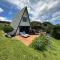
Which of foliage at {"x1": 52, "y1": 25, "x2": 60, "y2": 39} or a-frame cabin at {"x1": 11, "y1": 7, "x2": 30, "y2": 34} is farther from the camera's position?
a-frame cabin at {"x1": 11, "y1": 7, "x2": 30, "y2": 34}

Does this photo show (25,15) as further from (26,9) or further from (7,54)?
(7,54)

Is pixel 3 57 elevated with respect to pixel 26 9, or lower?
lower

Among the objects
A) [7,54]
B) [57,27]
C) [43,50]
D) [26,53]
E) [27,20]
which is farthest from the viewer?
[27,20]

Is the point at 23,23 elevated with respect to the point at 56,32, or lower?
elevated

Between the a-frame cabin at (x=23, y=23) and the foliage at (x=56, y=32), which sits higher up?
the a-frame cabin at (x=23, y=23)

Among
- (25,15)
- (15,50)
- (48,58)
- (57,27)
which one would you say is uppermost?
(25,15)

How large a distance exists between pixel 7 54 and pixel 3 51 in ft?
3.16

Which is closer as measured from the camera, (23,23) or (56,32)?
(56,32)

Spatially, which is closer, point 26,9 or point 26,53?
point 26,53

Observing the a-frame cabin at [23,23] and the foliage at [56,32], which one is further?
the a-frame cabin at [23,23]

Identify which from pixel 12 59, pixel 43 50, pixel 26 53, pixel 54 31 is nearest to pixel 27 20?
pixel 54 31

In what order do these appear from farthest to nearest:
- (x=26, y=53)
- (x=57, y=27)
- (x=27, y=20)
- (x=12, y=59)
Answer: (x=27, y=20) < (x=57, y=27) < (x=26, y=53) < (x=12, y=59)

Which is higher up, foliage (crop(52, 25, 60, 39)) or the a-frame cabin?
the a-frame cabin

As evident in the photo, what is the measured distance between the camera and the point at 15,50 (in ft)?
54.9
